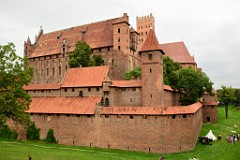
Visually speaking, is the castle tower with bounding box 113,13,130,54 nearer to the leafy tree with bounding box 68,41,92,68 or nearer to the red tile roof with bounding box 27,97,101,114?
the leafy tree with bounding box 68,41,92,68

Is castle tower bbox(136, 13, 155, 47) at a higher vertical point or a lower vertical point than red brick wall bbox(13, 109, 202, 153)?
higher

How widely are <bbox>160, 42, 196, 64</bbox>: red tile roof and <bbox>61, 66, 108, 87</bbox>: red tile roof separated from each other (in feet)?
80.4

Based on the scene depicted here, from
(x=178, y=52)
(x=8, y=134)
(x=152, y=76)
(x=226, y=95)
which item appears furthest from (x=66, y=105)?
(x=226, y=95)

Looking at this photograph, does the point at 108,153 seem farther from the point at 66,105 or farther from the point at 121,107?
the point at 66,105

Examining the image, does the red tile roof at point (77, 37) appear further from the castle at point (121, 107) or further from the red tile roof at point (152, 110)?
the red tile roof at point (152, 110)

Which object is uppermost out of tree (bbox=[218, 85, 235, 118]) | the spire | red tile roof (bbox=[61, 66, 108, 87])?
the spire

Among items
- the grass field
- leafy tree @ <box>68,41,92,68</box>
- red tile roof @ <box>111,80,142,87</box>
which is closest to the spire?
red tile roof @ <box>111,80,142,87</box>

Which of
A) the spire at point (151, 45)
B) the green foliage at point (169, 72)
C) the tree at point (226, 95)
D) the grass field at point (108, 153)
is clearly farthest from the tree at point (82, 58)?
the tree at point (226, 95)

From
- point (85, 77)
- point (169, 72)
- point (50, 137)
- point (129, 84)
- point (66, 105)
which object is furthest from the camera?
point (169, 72)

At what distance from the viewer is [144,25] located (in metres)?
84.3

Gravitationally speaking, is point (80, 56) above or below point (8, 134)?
above

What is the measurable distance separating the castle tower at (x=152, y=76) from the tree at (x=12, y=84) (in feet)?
53.2

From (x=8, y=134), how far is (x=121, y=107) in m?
19.9

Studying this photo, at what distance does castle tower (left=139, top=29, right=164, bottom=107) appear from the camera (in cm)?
3416
